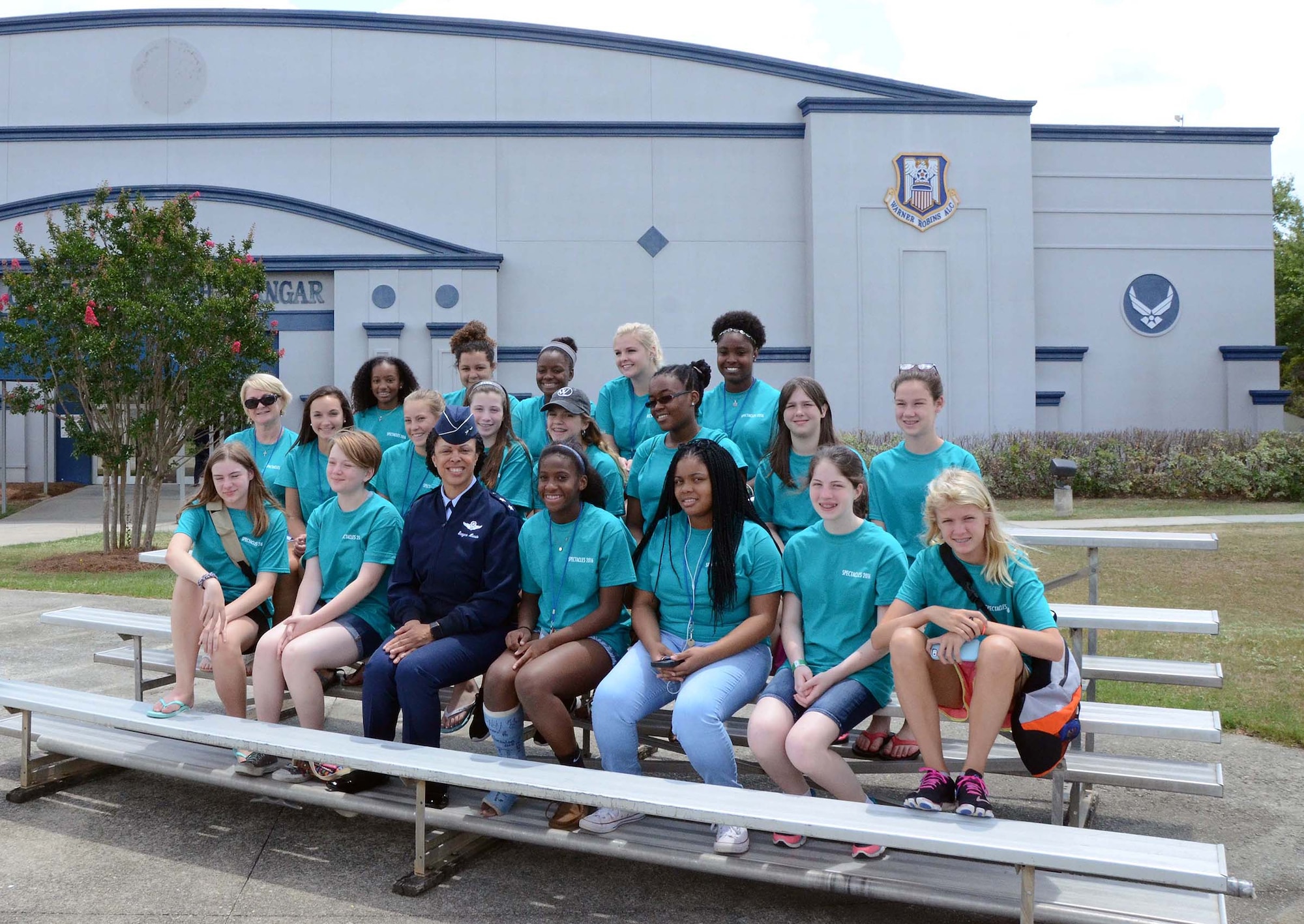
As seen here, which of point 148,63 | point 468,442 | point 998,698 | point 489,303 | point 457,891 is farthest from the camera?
point 148,63

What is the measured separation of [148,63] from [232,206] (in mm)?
4131

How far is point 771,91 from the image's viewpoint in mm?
20734

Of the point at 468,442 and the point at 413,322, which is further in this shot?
the point at 413,322

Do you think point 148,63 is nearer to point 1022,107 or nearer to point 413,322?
point 413,322

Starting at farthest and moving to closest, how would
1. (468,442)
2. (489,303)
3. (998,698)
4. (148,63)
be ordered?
(148,63), (489,303), (468,442), (998,698)

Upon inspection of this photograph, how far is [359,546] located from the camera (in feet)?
16.5

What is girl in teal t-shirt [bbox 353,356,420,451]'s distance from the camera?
621 centimetres

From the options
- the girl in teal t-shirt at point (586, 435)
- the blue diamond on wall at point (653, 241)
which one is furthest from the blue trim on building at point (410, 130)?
the girl in teal t-shirt at point (586, 435)

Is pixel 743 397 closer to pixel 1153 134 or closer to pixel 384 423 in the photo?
pixel 384 423

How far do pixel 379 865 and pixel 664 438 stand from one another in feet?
7.27

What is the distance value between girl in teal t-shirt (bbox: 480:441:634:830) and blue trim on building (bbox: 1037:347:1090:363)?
17.7 metres

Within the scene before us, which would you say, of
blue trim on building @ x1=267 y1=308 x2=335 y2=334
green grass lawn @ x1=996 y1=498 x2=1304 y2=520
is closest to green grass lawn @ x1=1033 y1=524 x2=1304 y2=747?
green grass lawn @ x1=996 y1=498 x2=1304 y2=520

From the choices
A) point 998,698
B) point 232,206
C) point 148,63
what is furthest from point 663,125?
point 998,698

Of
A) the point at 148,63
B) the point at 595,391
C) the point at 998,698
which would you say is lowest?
the point at 998,698
